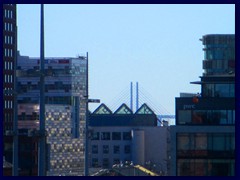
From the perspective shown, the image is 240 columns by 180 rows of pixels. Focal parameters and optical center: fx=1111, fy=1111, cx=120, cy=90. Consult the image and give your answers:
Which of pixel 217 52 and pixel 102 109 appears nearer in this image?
pixel 217 52

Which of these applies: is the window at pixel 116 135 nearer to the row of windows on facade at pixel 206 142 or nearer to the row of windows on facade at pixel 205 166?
the row of windows on facade at pixel 206 142

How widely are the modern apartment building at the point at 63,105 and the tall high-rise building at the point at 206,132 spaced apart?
97.7 feet

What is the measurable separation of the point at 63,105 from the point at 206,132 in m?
40.3

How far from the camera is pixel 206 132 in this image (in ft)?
150

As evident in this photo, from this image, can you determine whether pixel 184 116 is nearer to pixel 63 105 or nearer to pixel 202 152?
pixel 202 152

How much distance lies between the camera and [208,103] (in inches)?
1871

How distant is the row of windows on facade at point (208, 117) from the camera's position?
46.8 metres

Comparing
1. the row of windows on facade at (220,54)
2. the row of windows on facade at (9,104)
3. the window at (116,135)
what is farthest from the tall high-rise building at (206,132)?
the window at (116,135)

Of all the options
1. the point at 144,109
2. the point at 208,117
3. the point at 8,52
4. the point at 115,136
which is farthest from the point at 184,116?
the point at 144,109

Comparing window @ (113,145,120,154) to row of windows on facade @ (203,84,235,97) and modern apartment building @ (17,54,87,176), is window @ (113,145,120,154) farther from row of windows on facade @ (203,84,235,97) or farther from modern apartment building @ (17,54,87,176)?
row of windows on facade @ (203,84,235,97)

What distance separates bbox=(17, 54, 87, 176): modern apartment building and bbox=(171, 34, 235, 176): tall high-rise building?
2977 centimetres
